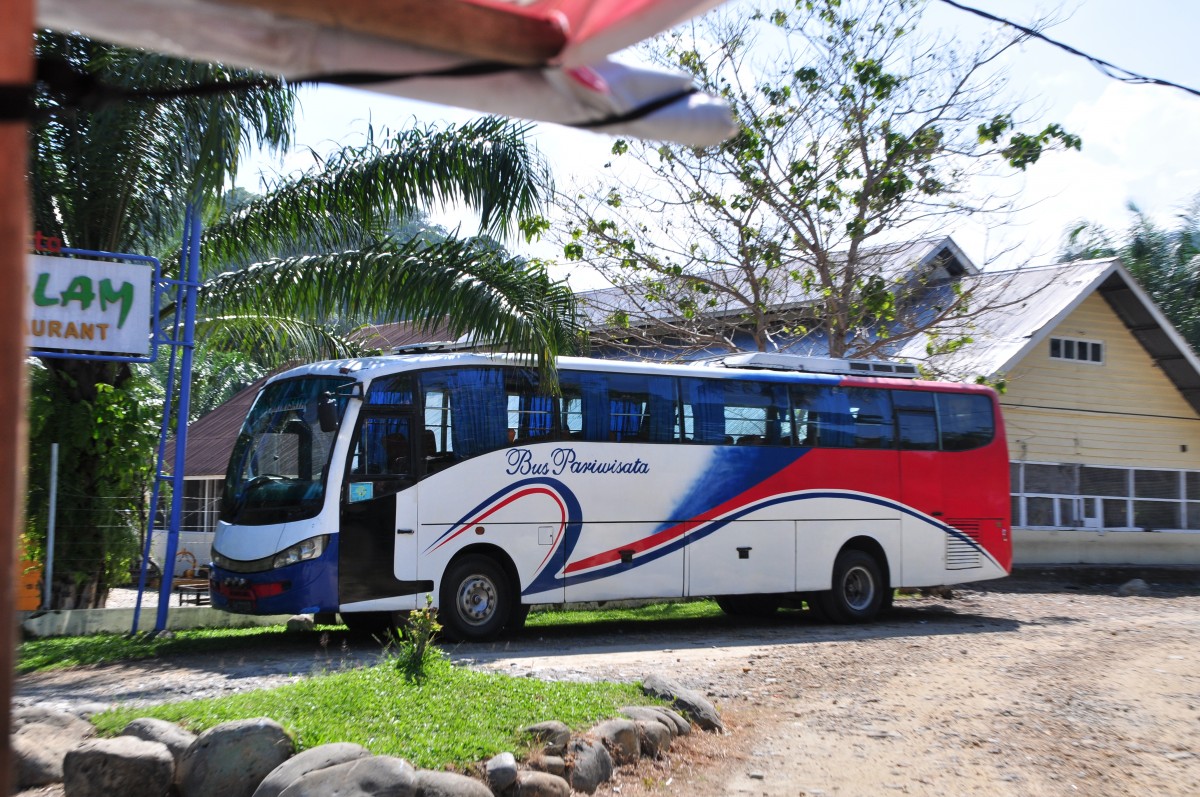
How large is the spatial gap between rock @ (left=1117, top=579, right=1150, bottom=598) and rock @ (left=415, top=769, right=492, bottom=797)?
19.1m

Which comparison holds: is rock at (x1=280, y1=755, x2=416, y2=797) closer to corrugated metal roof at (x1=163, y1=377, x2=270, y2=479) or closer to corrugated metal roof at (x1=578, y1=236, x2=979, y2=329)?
corrugated metal roof at (x1=578, y1=236, x2=979, y2=329)

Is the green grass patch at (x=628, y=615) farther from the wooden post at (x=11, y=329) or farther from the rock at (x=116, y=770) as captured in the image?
the wooden post at (x=11, y=329)

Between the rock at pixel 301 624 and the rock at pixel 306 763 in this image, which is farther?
the rock at pixel 301 624

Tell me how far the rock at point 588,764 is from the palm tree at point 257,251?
6.23 m

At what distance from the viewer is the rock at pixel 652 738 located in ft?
25.6

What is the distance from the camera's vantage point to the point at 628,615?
17.9 meters

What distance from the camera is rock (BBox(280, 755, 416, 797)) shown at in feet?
19.4

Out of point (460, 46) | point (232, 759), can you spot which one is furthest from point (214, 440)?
point (460, 46)

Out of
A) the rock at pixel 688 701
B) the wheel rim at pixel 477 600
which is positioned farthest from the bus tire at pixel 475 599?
the rock at pixel 688 701

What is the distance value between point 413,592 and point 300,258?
4.19 metres

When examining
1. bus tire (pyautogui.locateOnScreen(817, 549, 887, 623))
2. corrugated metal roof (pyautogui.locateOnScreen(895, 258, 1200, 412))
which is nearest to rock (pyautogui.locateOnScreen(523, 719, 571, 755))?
bus tire (pyautogui.locateOnScreen(817, 549, 887, 623))

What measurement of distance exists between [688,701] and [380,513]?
495cm

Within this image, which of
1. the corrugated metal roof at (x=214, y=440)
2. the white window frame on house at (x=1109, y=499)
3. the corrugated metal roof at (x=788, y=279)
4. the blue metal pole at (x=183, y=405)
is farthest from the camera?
the corrugated metal roof at (x=214, y=440)

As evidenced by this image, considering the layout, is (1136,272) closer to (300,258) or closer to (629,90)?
(300,258)
